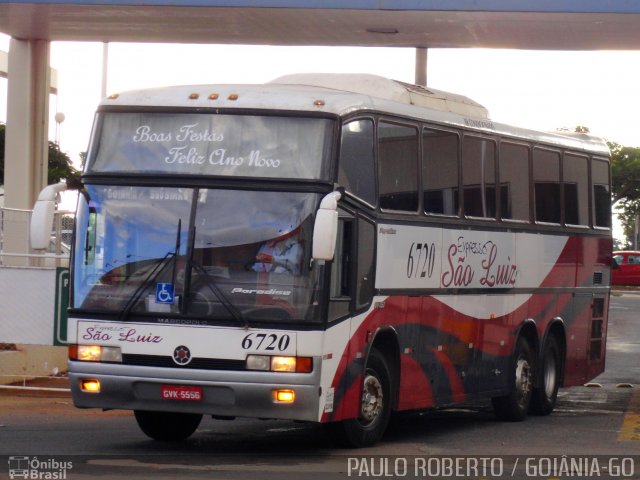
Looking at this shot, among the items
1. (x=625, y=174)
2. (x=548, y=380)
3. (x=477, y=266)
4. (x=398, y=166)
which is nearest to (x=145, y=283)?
(x=398, y=166)

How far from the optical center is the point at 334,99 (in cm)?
1196

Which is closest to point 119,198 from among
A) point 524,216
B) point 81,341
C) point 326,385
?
point 81,341

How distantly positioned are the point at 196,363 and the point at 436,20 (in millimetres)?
9035

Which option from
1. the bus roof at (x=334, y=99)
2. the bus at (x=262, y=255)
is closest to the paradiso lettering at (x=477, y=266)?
the bus at (x=262, y=255)

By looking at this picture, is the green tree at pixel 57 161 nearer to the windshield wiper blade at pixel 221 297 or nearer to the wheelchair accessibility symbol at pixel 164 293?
the wheelchair accessibility symbol at pixel 164 293

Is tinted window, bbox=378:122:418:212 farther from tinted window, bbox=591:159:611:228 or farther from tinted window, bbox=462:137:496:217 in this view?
tinted window, bbox=591:159:611:228

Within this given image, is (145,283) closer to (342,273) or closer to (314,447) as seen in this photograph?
(342,273)

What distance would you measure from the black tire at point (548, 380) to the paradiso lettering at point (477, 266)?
61.9 inches

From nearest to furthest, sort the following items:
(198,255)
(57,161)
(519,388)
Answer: (198,255), (519,388), (57,161)

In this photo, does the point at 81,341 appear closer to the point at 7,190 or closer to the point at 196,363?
the point at 196,363

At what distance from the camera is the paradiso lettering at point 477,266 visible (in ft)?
46.4

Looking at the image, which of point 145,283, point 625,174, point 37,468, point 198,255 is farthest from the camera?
point 625,174

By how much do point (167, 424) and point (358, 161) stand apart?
307 centimetres

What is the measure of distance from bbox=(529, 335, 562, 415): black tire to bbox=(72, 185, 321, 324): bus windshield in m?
6.20
